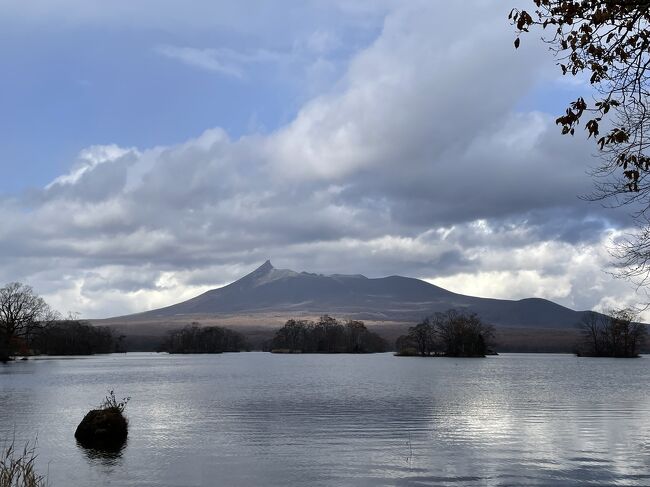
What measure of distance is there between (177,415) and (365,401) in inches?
611

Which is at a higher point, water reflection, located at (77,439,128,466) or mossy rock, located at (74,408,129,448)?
mossy rock, located at (74,408,129,448)

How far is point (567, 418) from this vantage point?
38719 millimetres

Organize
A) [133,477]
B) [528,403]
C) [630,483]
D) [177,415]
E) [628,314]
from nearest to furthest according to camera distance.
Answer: [630,483] < [133,477] < [177,415] < [528,403] < [628,314]

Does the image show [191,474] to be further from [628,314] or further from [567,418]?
[628,314]

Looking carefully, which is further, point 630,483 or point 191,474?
point 191,474

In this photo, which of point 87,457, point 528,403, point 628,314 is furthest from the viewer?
point 628,314

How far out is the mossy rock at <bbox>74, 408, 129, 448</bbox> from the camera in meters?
30.7

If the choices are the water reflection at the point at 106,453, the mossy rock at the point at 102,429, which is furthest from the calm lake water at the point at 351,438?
the mossy rock at the point at 102,429

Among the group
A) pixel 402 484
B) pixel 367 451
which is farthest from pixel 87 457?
pixel 402 484

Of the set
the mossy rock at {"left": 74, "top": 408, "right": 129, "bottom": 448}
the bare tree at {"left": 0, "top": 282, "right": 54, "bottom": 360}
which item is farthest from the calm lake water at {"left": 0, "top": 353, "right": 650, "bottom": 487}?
the bare tree at {"left": 0, "top": 282, "right": 54, "bottom": 360}

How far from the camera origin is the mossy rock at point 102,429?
1209 inches

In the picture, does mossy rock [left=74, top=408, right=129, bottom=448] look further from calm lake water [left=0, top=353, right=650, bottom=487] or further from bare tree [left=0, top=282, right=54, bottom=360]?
bare tree [left=0, top=282, right=54, bottom=360]

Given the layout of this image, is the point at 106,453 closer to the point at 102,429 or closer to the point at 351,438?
the point at 102,429

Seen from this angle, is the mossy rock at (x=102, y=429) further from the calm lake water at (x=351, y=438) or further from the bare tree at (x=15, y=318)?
the bare tree at (x=15, y=318)
